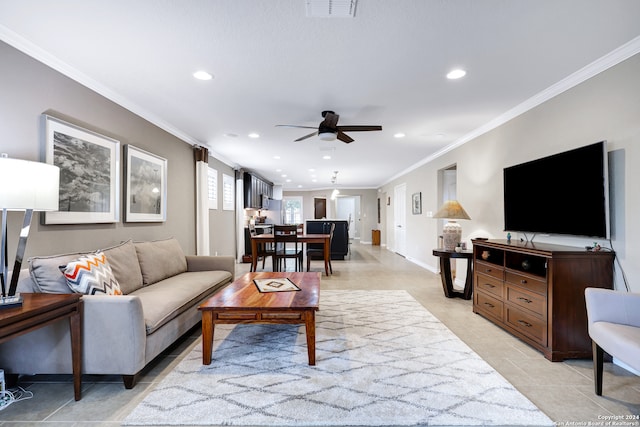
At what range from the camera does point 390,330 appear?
2963 mm

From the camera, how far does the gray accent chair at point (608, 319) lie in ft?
5.82

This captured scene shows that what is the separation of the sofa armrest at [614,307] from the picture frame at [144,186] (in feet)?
14.0

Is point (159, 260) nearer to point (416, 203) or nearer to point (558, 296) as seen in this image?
point (558, 296)

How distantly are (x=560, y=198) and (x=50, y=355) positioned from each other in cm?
421

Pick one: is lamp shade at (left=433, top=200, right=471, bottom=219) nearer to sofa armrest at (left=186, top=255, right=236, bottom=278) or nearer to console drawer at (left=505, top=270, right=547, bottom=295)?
console drawer at (left=505, top=270, right=547, bottom=295)

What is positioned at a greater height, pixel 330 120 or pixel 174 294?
pixel 330 120

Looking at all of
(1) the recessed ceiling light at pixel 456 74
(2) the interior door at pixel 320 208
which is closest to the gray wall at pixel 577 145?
(1) the recessed ceiling light at pixel 456 74

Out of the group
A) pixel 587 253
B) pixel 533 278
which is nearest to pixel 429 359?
pixel 533 278

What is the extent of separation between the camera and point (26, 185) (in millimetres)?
1666

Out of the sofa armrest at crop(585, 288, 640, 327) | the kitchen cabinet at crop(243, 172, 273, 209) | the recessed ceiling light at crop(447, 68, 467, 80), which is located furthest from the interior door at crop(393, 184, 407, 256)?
the sofa armrest at crop(585, 288, 640, 327)

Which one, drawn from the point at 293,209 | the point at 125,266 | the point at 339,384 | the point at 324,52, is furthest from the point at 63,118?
the point at 293,209

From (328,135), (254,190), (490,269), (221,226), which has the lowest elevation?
(490,269)

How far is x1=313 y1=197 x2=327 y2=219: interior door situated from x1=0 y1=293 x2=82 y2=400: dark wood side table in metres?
10.6

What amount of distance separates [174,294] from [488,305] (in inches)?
127
